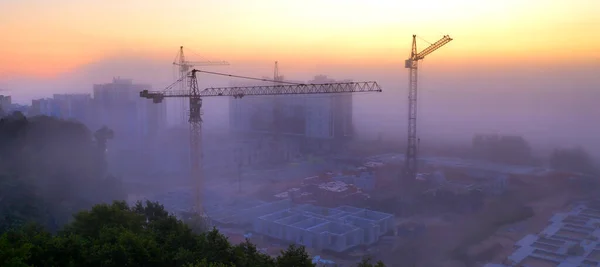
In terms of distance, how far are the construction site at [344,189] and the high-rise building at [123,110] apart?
6.71 ft

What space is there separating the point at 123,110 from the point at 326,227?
545 inches

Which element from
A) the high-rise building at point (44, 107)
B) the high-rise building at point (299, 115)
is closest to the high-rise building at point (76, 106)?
the high-rise building at point (44, 107)

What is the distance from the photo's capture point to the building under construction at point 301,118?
74.3 feet

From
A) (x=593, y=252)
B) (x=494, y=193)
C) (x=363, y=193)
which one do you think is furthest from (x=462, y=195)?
(x=593, y=252)

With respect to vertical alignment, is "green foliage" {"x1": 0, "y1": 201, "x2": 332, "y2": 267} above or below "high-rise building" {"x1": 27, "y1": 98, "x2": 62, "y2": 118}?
below

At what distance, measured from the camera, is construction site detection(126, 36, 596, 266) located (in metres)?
9.20

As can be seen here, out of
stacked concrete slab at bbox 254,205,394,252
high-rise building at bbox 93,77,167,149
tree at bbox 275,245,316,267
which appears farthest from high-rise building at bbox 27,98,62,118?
tree at bbox 275,245,316,267

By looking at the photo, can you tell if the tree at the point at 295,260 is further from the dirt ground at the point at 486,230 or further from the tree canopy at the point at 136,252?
the dirt ground at the point at 486,230

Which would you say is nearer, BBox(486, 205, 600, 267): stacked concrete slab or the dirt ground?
BBox(486, 205, 600, 267): stacked concrete slab

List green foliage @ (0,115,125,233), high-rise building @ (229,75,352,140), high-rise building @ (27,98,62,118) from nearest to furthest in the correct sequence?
1. green foliage @ (0,115,125,233)
2. high-rise building @ (27,98,62,118)
3. high-rise building @ (229,75,352,140)

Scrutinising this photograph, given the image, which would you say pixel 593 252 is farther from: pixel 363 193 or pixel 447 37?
pixel 447 37

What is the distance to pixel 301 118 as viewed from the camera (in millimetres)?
23516

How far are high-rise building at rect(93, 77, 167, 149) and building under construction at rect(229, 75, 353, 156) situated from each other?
18.1 feet

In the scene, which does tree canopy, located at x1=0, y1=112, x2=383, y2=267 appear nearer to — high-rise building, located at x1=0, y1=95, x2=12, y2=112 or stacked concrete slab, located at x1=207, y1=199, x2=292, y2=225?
stacked concrete slab, located at x1=207, y1=199, x2=292, y2=225
